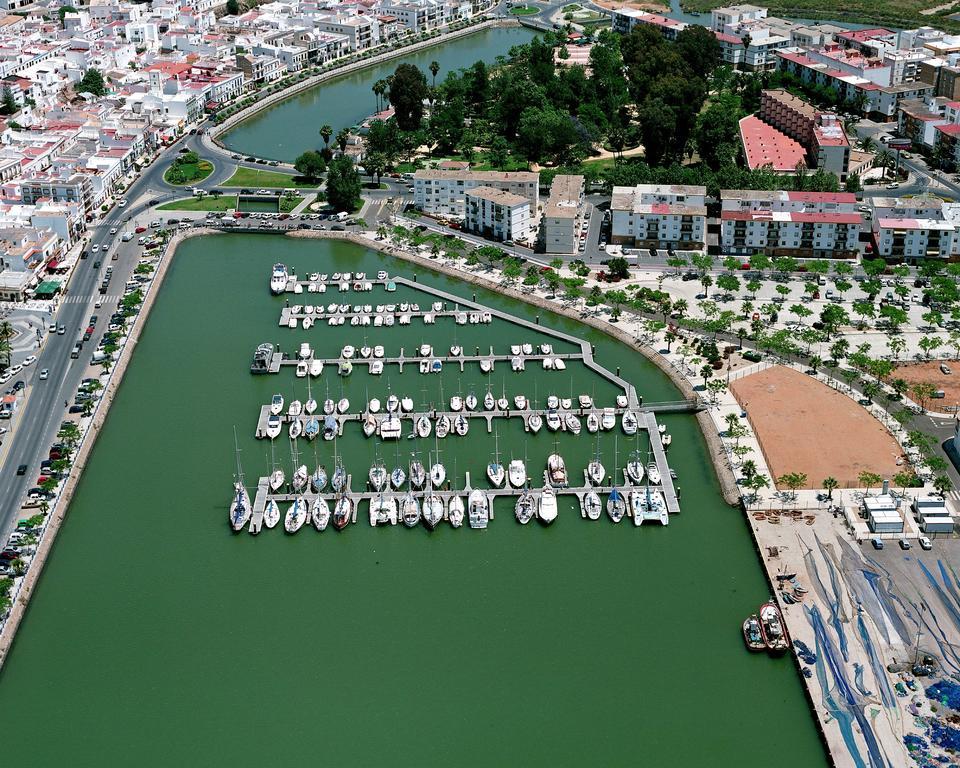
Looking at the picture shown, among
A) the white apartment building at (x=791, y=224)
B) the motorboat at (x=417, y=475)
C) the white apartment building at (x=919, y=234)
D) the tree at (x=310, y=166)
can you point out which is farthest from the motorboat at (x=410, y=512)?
the tree at (x=310, y=166)

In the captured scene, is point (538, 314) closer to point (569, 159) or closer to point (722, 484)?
point (722, 484)

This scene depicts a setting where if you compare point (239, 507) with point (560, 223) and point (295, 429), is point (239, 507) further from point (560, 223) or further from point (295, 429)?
point (560, 223)

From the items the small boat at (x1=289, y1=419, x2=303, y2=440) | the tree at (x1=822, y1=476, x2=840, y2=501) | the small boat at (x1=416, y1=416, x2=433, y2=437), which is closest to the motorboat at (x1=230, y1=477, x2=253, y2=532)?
the small boat at (x1=289, y1=419, x2=303, y2=440)

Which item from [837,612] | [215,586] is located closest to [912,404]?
[837,612]

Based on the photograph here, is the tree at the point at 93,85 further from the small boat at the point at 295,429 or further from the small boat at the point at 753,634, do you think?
the small boat at the point at 753,634

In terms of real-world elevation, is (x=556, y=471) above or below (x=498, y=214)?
below

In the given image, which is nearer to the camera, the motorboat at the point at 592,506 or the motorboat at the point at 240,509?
the motorboat at the point at 240,509

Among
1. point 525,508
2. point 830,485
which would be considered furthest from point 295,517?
point 830,485
